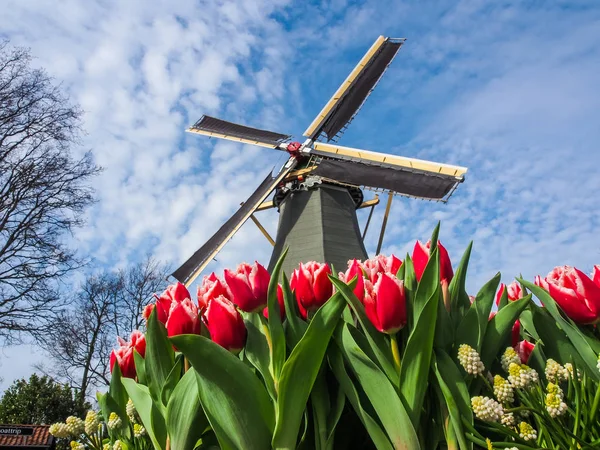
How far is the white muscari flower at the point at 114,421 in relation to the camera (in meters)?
1.90

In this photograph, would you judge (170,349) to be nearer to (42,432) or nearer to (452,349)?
(452,349)

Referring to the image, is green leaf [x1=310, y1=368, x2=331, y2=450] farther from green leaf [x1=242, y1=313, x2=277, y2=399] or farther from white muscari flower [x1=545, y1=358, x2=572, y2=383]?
white muscari flower [x1=545, y1=358, x2=572, y2=383]

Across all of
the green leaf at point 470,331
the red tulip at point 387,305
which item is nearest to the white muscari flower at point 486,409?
the green leaf at point 470,331

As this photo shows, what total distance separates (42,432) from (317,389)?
1679 centimetres

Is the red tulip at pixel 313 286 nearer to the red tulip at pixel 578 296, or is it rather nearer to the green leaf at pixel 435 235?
the green leaf at pixel 435 235

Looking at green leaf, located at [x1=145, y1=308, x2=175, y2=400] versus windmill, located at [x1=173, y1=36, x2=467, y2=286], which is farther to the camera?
windmill, located at [x1=173, y1=36, x2=467, y2=286]

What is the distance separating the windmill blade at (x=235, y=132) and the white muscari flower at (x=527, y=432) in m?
14.1

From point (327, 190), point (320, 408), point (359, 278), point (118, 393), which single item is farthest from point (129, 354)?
point (327, 190)

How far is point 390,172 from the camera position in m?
13.7

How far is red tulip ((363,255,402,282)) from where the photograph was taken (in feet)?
6.00

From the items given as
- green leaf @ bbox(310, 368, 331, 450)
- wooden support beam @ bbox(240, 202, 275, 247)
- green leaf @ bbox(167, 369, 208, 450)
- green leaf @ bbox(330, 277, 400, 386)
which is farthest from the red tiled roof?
green leaf @ bbox(330, 277, 400, 386)

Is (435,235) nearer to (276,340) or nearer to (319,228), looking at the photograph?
(276,340)

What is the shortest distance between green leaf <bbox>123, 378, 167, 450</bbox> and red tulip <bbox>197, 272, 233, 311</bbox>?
365mm

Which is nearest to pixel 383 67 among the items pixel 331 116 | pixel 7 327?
pixel 331 116
